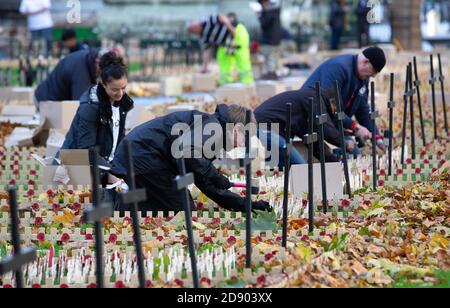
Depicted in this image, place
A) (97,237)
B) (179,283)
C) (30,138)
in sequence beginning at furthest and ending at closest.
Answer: (30,138) < (179,283) < (97,237)

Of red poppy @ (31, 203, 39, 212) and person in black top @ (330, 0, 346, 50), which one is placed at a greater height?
red poppy @ (31, 203, 39, 212)

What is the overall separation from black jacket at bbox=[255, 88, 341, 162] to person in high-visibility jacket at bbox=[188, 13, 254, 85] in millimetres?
9583

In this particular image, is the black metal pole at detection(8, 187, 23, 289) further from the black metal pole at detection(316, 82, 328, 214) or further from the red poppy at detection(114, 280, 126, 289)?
the black metal pole at detection(316, 82, 328, 214)

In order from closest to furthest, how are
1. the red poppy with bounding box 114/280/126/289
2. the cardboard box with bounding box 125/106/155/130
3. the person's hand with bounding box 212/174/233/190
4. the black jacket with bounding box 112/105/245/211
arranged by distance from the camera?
the red poppy with bounding box 114/280/126/289 < the black jacket with bounding box 112/105/245/211 < the person's hand with bounding box 212/174/233/190 < the cardboard box with bounding box 125/106/155/130

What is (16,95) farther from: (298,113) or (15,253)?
(15,253)

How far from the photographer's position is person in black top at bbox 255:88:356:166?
11.7 meters

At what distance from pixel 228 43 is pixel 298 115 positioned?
35.0ft

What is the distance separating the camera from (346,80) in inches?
496

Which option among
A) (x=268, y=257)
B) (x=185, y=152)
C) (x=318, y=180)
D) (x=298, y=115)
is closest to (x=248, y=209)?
(x=268, y=257)

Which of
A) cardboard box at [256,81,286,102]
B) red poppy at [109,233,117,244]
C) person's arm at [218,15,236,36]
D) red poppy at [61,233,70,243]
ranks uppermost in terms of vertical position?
person's arm at [218,15,236,36]

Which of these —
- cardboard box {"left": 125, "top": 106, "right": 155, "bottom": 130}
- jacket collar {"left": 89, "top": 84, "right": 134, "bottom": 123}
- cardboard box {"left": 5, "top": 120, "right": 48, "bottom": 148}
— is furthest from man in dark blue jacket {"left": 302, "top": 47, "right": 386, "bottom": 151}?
cardboard box {"left": 5, "top": 120, "right": 48, "bottom": 148}

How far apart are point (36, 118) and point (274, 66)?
11025mm

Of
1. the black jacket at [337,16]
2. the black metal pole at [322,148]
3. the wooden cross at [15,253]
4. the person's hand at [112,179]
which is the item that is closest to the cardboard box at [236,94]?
the person's hand at [112,179]
